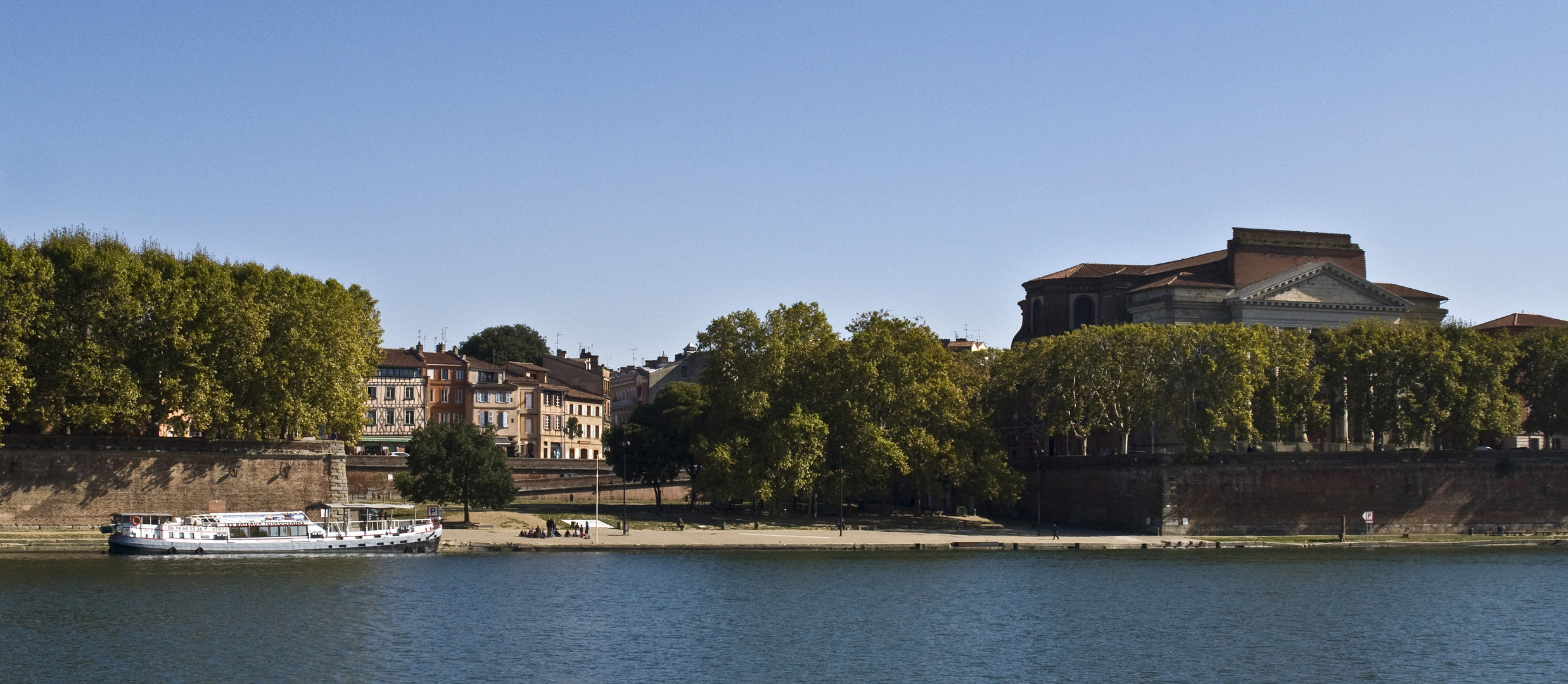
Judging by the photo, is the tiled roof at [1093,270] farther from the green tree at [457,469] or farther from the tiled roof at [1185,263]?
the green tree at [457,469]

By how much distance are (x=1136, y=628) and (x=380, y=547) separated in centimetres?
3787

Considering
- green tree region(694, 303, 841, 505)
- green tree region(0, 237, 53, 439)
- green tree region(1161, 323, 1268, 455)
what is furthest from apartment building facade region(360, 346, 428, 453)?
green tree region(1161, 323, 1268, 455)

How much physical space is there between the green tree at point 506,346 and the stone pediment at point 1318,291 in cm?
7103

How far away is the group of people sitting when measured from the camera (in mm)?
79438

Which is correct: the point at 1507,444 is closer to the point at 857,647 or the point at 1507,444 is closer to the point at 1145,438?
the point at 1145,438

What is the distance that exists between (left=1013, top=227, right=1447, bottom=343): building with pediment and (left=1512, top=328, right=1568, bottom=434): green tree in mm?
8526

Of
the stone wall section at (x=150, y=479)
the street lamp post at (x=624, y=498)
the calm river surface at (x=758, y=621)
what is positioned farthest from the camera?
the street lamp post at (x=624, y=498)

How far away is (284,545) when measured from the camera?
241 ft

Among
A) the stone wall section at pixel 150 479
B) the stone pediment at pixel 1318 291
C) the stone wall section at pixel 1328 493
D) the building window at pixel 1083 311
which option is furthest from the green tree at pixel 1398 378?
the stone wall section at pixel 150 479

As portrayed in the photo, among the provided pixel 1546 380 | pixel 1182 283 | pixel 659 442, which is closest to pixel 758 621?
pixel 659 442

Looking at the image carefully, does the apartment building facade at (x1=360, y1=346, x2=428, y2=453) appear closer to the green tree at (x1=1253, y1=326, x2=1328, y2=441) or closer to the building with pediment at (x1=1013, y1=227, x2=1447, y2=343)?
the building with pediment at (x1=1013, y1=227, x2=1447, y2=343)

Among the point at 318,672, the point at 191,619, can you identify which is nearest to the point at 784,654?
the point at 318,672

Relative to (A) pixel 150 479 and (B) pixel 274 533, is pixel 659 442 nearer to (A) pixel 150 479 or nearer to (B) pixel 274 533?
(B) pixel 274 533

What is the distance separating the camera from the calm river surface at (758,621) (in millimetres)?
Result: 42281
